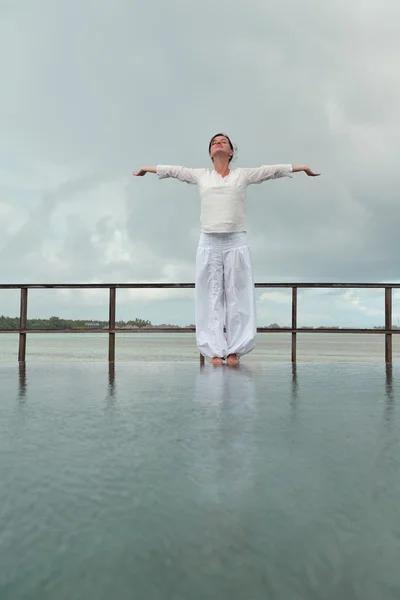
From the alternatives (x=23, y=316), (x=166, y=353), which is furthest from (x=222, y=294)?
(x=166, y=353)

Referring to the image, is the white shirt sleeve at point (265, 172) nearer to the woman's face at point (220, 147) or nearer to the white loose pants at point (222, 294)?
the woman's face at point (220, 147)

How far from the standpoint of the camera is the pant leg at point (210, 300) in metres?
4.22

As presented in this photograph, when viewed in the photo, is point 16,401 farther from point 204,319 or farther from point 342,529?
point 204,319

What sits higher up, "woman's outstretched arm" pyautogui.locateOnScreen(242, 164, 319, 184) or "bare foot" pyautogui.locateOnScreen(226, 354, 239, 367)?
"woman's outstretched arm" pyautogui.locateOnScreen(242, 164, 319, 184)

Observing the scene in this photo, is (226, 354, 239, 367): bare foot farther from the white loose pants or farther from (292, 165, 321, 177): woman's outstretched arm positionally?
(292, 165, 321, 177): woman's outstretched arm

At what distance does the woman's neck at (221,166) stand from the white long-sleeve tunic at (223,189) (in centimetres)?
4

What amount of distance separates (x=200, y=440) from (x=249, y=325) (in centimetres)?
281

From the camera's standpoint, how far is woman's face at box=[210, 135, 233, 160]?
431 cm

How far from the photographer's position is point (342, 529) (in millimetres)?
802

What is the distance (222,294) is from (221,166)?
102 centimetres

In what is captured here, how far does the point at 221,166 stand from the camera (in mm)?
4363

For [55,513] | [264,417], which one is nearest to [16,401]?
[264,417]

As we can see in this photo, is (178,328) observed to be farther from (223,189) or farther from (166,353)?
(166,353)

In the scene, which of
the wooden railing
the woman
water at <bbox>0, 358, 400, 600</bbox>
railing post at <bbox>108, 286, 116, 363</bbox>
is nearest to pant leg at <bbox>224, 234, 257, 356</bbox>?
the woman
